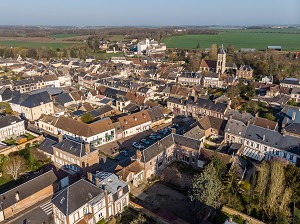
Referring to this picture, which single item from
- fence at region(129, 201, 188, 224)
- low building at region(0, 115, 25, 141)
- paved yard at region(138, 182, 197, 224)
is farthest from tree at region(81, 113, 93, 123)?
fence at region(129, 201, 188, 224)

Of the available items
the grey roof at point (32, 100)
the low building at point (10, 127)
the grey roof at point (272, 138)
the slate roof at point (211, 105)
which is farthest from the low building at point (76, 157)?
the slate roof at point (211, 105)

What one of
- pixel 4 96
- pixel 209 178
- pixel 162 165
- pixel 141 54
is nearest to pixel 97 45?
pixel 141 54

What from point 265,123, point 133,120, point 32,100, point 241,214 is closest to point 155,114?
point 133,120

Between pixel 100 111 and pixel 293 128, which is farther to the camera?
pixel 100 111

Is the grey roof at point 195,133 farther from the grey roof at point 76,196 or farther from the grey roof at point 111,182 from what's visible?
the grey roof at point 76,196

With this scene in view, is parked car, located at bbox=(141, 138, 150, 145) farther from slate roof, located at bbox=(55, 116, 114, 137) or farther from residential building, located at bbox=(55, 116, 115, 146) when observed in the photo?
slate roof, located at bbox=(55, 116, 114, 137)

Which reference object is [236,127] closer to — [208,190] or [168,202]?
[168,202]
